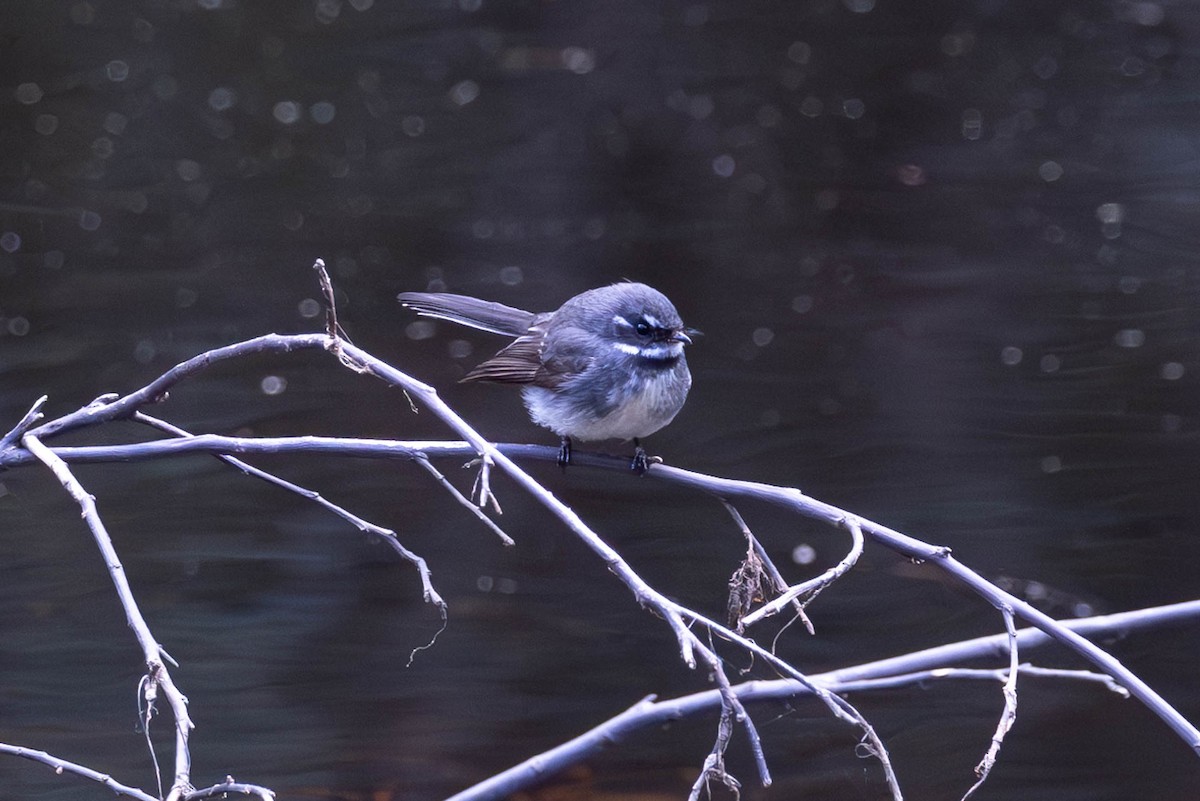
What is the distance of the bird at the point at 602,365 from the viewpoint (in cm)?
397

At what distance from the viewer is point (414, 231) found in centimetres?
816

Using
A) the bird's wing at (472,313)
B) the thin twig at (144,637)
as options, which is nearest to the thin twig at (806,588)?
the thin twig at (144,637)

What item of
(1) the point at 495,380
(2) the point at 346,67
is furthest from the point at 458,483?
(2) the point at 346,67

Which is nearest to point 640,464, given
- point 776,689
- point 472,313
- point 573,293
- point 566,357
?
point 566,357

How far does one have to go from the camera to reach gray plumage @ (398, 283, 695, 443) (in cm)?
397

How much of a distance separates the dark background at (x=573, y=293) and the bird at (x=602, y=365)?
86 cm

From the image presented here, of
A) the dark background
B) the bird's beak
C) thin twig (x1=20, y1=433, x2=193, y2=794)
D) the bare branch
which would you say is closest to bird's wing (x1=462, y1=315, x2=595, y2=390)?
the bird's beak

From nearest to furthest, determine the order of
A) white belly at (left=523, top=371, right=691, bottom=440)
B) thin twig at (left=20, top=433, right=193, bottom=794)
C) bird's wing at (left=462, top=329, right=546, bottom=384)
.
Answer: thin twig at (left=20, top=433, right=193, bottom=794), white belly at (left=523, top=371, right=691, bottom=440), bird's wing at (left=462, top=329, right=546, bottom=384)

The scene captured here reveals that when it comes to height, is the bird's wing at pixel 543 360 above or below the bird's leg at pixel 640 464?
above

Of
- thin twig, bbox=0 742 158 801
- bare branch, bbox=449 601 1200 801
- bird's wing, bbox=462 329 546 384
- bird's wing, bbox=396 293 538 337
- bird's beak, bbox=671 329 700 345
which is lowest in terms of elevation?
thin twig, bbox=0 742 158 801

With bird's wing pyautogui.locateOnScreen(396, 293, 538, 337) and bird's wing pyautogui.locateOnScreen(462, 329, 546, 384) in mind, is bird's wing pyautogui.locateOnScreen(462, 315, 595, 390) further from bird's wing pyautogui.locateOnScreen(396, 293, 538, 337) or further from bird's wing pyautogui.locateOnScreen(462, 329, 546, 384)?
bird's wing pyautogui.locateOnScreen(396, 293, 538, 337)

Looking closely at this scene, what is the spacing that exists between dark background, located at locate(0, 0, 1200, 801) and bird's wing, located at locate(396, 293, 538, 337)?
27.0 inches

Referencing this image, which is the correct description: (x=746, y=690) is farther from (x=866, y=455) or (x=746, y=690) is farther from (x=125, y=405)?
(x=866, y=455)

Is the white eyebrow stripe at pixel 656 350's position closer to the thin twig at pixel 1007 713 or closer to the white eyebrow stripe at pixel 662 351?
the white eyebrow stripe at pixel 662 351
